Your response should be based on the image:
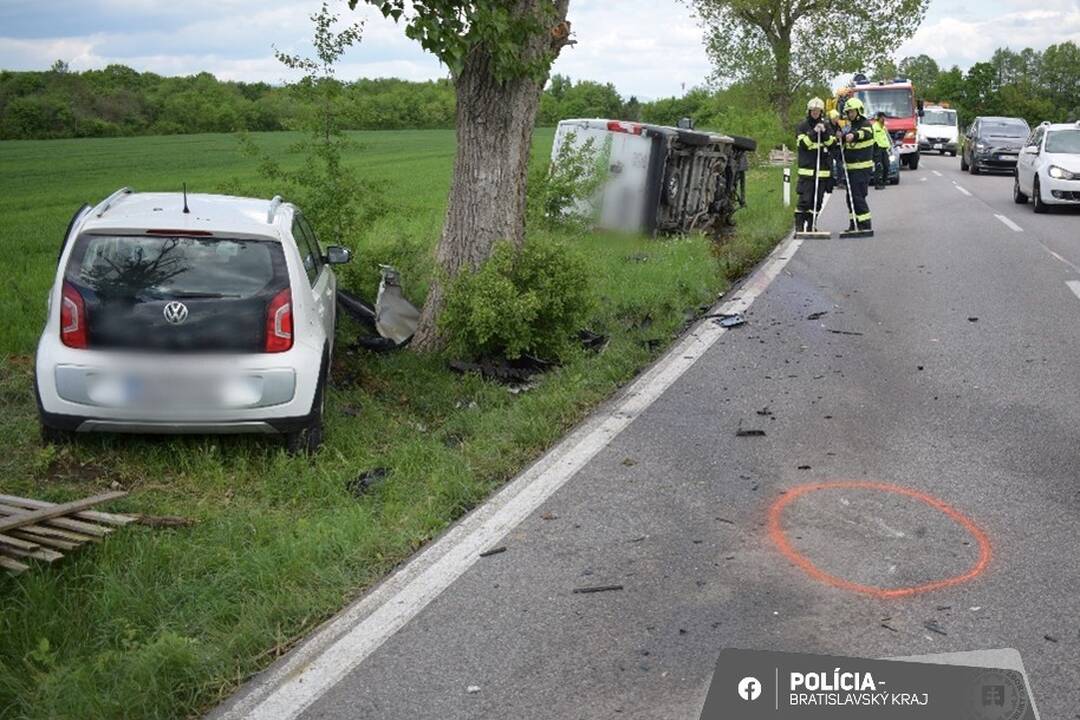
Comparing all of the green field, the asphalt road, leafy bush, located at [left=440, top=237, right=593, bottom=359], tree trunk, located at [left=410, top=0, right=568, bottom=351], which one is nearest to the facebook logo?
the asphalt road

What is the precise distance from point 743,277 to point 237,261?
7.60m

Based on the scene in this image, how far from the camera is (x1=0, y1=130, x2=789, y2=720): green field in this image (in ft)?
13.6

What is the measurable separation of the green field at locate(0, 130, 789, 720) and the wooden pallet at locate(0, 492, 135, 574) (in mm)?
102

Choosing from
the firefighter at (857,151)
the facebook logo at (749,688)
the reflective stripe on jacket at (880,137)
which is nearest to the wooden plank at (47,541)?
the facebook logo at (749,688)

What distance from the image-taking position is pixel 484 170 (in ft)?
28.2

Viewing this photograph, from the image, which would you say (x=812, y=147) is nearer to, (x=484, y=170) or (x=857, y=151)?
(x=857, y=151)

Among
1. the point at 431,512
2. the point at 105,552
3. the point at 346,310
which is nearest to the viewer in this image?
the point at 105,552

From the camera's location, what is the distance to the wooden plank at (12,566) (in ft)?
15.1

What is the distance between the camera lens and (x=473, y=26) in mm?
7418

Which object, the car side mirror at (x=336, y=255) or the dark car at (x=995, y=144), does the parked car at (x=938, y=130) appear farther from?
the car side mirror at (x=336, y=255)

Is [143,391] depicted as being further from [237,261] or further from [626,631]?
[626,631]

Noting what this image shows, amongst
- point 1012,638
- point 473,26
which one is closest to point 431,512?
point 1012,638

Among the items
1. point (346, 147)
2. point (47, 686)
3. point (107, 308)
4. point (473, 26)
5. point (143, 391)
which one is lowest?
point (47, 686)

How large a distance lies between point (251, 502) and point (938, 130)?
48538 millimetres
